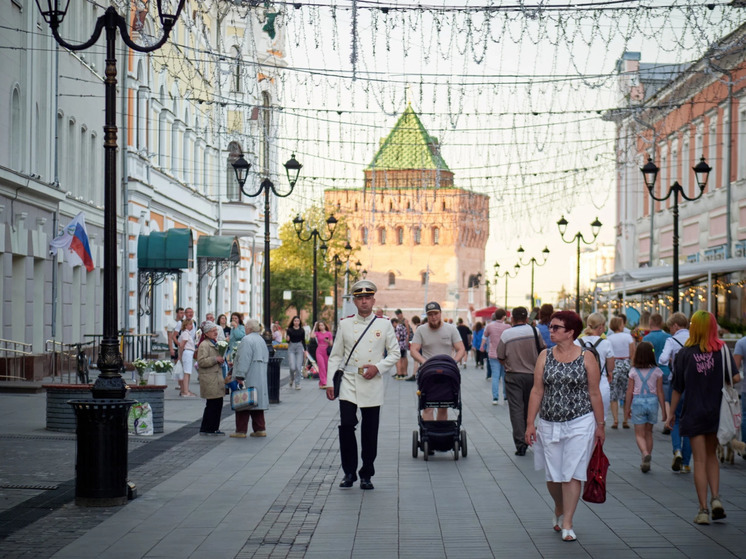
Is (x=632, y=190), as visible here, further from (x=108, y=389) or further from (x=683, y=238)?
(x=108, y=389)

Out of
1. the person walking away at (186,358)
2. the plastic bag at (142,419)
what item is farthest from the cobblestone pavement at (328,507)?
the person walking away at (186,358)

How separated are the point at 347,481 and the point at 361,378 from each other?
0.99 m

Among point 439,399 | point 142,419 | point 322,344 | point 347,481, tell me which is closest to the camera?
point 347,481

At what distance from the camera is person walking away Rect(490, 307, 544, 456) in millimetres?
15352

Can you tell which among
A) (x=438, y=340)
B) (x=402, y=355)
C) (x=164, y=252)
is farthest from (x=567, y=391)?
(x=164, y=252)

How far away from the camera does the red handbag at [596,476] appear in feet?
30.5

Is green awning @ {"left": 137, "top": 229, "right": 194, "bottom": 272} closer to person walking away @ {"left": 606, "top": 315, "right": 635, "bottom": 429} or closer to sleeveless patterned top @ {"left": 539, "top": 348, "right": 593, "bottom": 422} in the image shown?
person walking away @ {"left": 606, "top": 315, "right": 635, "bottom": 429}

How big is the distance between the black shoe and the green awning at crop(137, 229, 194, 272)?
88.4 feet

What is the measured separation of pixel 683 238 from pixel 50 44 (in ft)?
91.8

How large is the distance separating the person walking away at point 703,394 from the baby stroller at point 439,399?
13.4 feet

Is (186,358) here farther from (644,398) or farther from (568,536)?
(568,536)

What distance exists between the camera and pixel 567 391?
30.8ft

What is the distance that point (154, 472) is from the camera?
43.6 feet

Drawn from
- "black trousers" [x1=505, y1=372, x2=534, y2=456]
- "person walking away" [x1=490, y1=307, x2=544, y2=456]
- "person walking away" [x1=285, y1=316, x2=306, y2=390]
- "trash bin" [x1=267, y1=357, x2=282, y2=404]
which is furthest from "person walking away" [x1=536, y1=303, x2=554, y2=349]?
"person walking away" [x1=285, y1=316, x2=306, y2=390]
